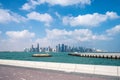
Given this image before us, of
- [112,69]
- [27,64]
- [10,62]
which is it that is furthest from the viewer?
[10,62]

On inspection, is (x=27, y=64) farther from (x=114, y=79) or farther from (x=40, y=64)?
(x=114, y=79)

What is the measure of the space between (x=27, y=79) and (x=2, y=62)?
53.0 feet

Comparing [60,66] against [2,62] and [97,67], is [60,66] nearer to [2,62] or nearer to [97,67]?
[97,67]

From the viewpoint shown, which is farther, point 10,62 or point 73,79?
point 10,62

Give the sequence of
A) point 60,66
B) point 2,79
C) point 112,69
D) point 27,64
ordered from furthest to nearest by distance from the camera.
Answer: point 27,64, point 60,66, point 112,69, point 2,79

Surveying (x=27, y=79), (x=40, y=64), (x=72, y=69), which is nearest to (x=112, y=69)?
(x=72, y=69)

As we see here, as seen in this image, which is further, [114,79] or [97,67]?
[97,67]

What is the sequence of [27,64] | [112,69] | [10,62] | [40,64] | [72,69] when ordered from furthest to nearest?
1. [10,62]
2. [27,64]
3. [40,64]
4. [72,69]
5. [112,69]

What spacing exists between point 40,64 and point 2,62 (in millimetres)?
9663

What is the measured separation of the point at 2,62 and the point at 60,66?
1303cm

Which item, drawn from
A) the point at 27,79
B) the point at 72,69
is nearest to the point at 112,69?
the point at 72,69

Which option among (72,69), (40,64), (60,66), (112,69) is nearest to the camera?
(112,69)

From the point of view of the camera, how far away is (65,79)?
13.0 m

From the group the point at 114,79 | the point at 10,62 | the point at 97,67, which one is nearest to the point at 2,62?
the point at 10,62
